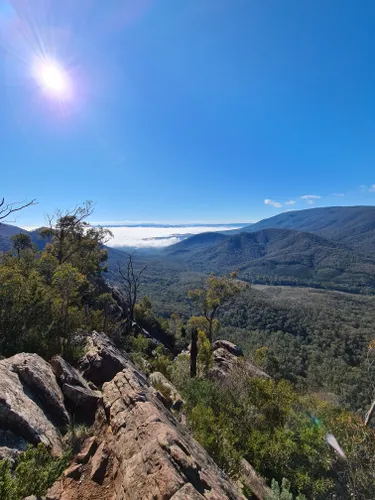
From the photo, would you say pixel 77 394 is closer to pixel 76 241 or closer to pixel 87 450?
pixel 87 450

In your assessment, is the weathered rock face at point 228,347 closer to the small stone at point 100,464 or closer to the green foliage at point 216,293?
the green foliage at point 216,293

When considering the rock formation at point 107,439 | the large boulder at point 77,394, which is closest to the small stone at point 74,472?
the rock formation at point 107,439

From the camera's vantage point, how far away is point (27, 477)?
4.14 metres

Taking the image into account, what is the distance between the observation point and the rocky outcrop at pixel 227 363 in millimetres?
20294

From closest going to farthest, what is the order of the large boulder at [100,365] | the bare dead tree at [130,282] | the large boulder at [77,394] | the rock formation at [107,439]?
the rock formation at [107,439] < the large boulder at [77,394] < the large boulder at [100,365] < the bare dead tree at [130,282]

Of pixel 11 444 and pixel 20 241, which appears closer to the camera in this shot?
pixel 11 444

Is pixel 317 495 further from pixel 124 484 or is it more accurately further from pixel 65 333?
pixel 65 333

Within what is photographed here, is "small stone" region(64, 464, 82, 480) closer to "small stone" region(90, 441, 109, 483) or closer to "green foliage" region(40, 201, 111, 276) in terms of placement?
"small stone" region(90, 441, 109, 483)

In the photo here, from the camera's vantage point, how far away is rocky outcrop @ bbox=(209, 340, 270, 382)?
66.6ft

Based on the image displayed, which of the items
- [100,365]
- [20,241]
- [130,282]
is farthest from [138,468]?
[20,241]

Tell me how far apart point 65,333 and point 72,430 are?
684 centimetres

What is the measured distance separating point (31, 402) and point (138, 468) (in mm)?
3714

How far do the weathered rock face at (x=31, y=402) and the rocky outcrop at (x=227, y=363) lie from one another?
43.2 feet

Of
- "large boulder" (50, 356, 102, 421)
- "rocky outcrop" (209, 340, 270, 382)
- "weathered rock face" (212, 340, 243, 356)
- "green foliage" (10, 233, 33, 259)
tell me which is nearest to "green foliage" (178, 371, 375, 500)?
"large boulder" (50, 356, 102, 421)
